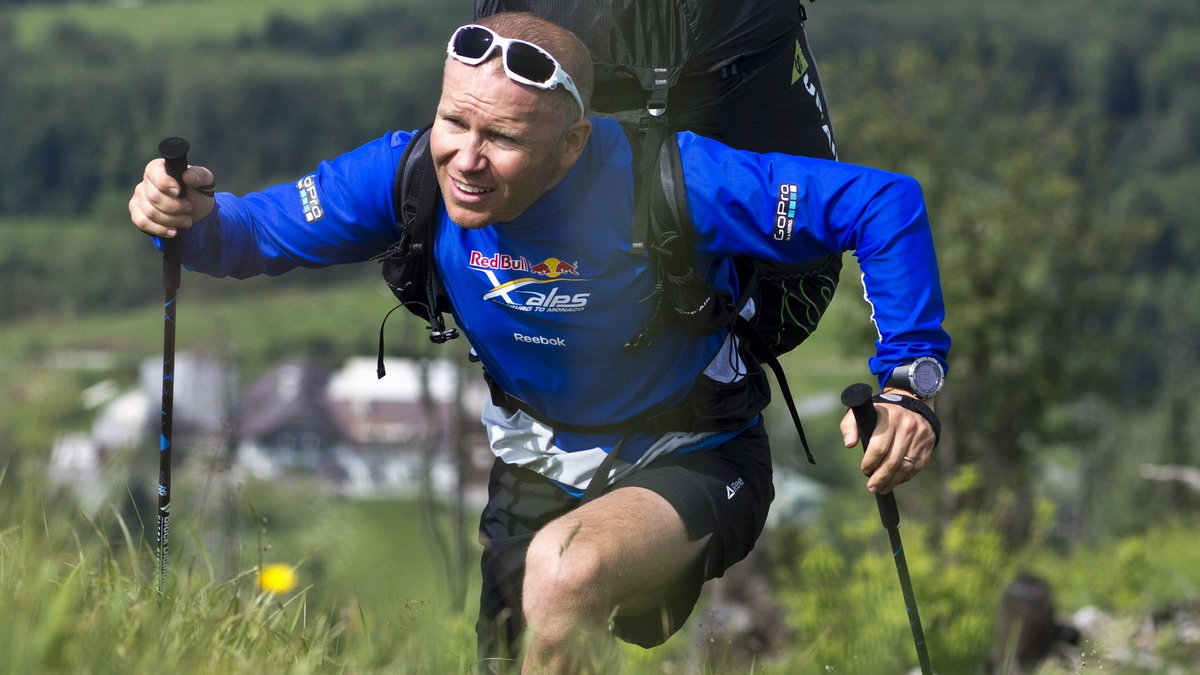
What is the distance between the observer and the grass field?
5487 inches

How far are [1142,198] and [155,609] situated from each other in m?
87.6

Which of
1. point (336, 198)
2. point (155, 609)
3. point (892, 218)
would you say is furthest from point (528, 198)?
point (155, 609)

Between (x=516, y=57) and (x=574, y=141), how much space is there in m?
0.29

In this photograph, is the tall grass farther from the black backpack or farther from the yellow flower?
the black backpack

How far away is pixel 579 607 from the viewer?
139 inches

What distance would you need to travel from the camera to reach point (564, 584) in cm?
352

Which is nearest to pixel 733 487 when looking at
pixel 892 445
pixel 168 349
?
pixel 892 445

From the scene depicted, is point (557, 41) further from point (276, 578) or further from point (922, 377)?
point (276, 578)

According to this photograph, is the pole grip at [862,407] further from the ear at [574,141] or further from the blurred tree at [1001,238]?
the blurred tree at [1001,238]

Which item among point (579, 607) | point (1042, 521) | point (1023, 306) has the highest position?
point (579, 607)

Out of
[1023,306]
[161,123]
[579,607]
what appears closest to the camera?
[579,607]

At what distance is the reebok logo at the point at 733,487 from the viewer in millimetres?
4230

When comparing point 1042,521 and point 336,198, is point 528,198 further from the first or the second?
point 1042,521

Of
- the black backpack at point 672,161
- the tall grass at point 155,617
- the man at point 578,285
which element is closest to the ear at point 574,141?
the man at point 578,285
